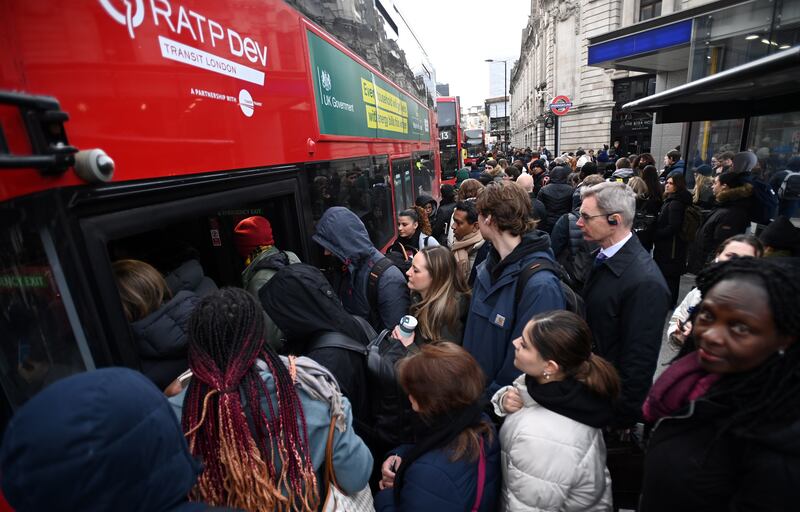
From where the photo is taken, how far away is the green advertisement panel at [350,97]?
3168 millimetres

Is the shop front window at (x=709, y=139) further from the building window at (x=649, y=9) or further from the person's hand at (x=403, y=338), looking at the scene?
the building window at (x=649, y=9)

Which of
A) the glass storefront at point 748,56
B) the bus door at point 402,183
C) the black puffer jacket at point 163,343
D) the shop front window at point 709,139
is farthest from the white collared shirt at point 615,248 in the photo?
the shop front window at point 709,139

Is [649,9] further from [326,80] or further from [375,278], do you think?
[375,278]

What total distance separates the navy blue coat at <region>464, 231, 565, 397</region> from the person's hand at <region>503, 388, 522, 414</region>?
398 millimetres

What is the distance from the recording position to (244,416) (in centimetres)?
130

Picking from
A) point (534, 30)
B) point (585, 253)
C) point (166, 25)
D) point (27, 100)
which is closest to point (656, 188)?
point (585, 253)

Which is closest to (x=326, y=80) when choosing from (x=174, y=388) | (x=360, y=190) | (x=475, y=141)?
(x=360, y=190)

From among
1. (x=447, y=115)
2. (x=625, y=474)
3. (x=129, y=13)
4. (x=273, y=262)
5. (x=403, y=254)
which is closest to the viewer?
(x=129, y=13)

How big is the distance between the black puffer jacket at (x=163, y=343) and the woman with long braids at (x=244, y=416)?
1.64ft

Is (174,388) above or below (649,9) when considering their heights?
below

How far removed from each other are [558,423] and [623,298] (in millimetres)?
1035

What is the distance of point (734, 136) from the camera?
882cm

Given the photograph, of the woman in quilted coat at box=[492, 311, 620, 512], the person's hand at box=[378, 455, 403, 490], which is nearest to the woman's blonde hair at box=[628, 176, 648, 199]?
the woman in quilted coat at box=[492, 311, 620, 512]

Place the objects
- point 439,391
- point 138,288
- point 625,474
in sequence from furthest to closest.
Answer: point 625,474 → point 138,288 → point 439,391
